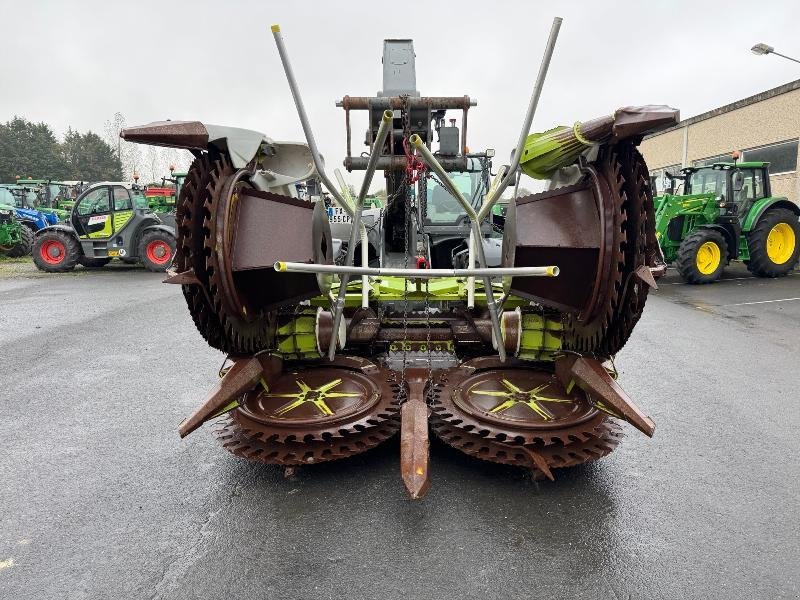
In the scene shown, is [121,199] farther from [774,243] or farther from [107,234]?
[774,243]

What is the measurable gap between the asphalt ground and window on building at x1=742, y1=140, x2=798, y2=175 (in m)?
15.8

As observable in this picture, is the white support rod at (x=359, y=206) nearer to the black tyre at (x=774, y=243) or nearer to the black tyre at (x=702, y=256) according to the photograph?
the black tyre at (x=702, y=256)

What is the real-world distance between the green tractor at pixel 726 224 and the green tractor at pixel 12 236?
17745mm

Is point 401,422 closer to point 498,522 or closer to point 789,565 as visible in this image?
point 498,522

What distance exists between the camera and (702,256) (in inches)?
465

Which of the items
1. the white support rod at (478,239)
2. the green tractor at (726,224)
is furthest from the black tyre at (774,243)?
the white support rod at (478,239)

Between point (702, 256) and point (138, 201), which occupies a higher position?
point (138, 201)

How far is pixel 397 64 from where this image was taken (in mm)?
4398

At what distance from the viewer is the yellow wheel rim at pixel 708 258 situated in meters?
11.8

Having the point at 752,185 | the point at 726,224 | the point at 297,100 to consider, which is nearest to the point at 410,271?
the point at 297,100

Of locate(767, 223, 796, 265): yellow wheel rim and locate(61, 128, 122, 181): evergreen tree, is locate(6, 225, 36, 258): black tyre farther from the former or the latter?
locate(61, 128, 122, 181): evergreen tree

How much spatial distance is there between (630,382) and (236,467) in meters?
3.64

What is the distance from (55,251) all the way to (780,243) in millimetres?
17548

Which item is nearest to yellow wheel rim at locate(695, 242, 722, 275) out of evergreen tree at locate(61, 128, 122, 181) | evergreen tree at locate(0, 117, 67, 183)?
evergreen tree at locate(0, 117, 67, 183)
